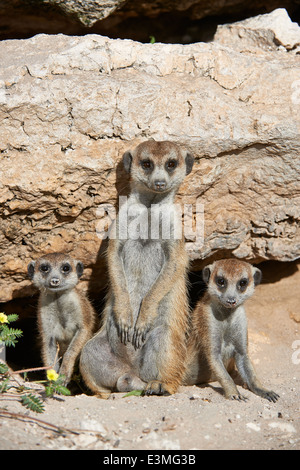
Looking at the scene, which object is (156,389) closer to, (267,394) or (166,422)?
(166,422)

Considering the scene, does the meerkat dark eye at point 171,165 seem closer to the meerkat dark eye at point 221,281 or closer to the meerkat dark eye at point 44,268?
the meerkat dark eye at point 221,281

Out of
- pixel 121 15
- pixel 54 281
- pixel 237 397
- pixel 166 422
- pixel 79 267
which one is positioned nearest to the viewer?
pixel 166 422

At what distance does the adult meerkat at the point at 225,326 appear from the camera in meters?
4.34

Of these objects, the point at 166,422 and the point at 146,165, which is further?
the point at 146,165

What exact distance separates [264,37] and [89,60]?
5.56ft

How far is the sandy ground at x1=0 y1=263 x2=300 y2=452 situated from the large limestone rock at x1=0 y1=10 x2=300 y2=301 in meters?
1.42

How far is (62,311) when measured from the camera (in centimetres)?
478

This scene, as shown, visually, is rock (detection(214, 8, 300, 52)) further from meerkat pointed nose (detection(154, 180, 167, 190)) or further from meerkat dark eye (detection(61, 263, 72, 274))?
meerkat dark eye (detection(61, 263, 72, 274))

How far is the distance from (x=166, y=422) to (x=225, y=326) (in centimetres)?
125

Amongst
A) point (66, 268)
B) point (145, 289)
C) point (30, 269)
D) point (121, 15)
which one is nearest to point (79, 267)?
point (66, 268)

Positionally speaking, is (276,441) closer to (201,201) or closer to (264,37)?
(201,201)

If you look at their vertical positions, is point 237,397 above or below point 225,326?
below

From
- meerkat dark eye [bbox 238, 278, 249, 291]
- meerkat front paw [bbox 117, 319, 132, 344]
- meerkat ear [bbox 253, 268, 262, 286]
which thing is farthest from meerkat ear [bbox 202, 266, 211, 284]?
meerkat front paw [bbox 117, 319, 132, 344]

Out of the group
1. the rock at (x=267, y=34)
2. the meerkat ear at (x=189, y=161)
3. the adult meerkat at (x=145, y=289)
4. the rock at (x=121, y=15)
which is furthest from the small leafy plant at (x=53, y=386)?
the rock at (x=267, y=34)
